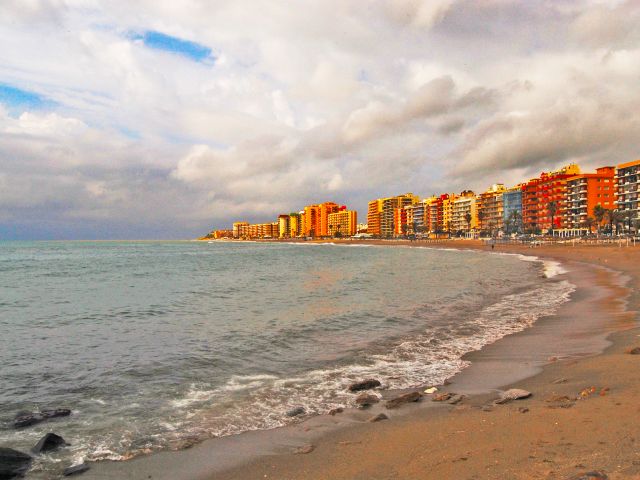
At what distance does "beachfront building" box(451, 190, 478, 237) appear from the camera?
186m

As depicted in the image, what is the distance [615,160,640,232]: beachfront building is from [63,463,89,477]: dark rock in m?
123

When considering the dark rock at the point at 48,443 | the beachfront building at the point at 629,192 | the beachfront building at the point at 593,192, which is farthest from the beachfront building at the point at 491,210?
the dark rock at the point at 48,443

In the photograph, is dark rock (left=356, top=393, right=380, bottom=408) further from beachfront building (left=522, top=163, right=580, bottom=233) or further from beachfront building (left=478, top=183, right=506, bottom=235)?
beachfront building (left=478, top=183, right=506, bottom=235)

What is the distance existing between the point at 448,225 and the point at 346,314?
187m

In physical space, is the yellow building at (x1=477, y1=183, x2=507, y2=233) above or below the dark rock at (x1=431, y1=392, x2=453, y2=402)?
above

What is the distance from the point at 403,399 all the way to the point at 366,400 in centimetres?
70

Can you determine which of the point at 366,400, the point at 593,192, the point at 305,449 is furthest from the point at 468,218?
the point at 305,449

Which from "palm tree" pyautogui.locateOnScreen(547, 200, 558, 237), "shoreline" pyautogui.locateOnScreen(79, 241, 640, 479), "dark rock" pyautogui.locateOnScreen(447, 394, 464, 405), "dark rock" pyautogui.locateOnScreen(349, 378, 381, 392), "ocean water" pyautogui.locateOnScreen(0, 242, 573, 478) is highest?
"palm tree" pyautogui.locateOnScreen(547, 200, 558, 237)

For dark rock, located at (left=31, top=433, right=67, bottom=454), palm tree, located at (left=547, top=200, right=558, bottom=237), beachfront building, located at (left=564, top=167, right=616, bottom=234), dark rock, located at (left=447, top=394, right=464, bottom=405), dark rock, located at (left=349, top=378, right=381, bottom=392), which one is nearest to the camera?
dark rock, located at (left=31, top=433, right=67, bottom=454)

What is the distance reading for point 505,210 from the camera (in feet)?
556

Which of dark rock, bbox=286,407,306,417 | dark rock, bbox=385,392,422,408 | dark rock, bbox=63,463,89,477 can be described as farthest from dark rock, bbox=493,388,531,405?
dark rock, bbox=63,463,89,477

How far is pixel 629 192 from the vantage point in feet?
366

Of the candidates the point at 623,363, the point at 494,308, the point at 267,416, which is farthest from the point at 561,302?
the point at 267,416

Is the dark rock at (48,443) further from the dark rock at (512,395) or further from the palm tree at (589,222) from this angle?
the palm tree at (589,222)
